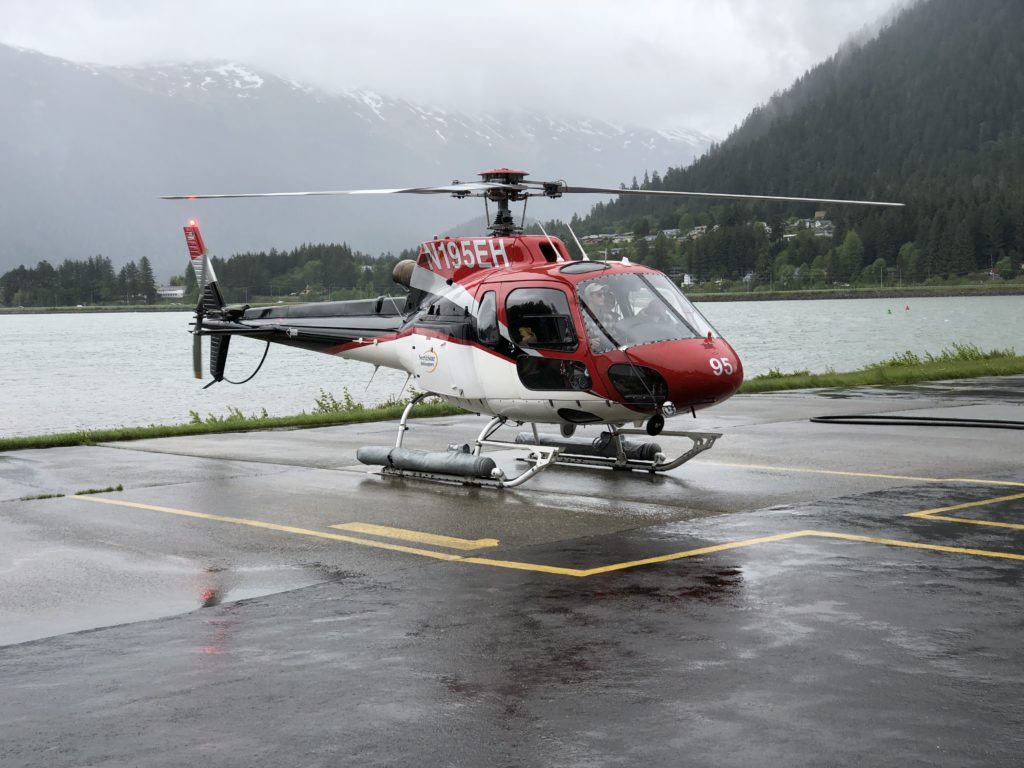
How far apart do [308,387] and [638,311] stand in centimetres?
3714

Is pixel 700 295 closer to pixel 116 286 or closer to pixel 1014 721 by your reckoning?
pixel 116 286

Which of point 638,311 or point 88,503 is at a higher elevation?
point 638,311

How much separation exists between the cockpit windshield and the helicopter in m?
0.01

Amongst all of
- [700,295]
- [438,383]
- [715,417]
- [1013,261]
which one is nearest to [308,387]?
[715,417]

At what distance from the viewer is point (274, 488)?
1376 centimetres

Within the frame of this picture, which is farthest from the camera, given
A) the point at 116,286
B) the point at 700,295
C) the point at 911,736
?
the point at 116,286

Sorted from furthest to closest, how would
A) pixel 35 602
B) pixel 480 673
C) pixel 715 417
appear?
pixel 715 417 < pixel 35 602 < pixel 480 673

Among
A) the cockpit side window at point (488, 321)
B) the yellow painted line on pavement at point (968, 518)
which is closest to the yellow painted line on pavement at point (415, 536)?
the cockpit side window at point (488, 321)

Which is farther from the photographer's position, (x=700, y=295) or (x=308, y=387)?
(x=700, y=295)

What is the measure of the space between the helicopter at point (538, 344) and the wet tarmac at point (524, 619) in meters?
0.56

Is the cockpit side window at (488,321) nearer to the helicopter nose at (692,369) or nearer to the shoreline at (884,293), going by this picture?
the helicopter nose at (692,369)

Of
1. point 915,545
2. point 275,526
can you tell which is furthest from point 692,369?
point 275,526

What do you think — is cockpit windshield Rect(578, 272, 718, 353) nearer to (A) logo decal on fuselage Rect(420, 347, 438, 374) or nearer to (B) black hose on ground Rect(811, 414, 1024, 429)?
(A) logo decal on fuselage Rect(420, 347, 438, 374)

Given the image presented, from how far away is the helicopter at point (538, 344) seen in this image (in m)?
12.8
